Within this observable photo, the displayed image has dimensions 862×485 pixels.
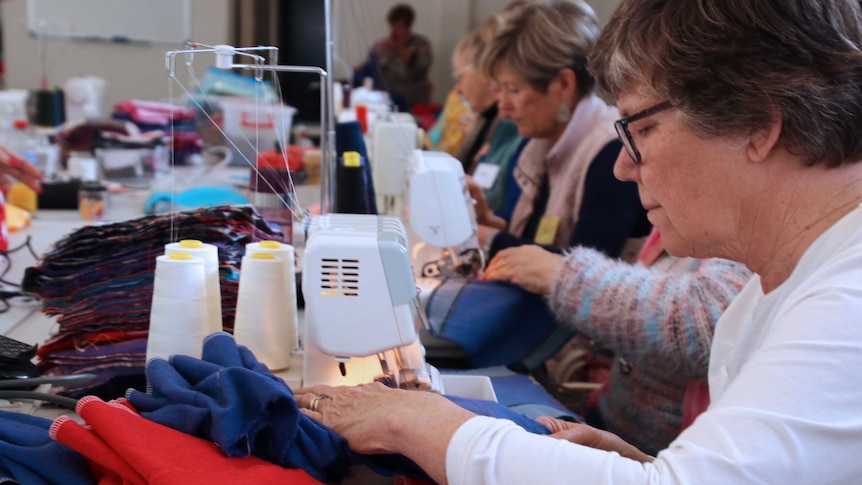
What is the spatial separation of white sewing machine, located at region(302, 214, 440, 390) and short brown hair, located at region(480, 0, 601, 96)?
1391mm

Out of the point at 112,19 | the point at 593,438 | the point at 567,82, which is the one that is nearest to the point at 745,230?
the point at 593,438

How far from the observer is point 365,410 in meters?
1.03

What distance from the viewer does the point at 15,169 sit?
7.18 feet

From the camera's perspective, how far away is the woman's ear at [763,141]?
987 mm

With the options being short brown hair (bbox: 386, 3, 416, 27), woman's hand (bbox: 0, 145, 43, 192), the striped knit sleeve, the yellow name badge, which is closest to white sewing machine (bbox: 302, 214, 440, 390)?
the striped knit sleeve

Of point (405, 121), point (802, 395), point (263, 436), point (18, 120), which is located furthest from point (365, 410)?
point (18, 120)

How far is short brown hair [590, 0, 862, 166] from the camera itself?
955 millimetres

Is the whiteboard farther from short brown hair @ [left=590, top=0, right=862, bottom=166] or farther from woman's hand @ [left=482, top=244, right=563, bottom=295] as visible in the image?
short brown hair @ [left=590, top=0, right=862, bottom=166]

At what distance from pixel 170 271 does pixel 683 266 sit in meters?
1.05

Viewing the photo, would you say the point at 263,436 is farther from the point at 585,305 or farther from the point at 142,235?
the point at 585,305

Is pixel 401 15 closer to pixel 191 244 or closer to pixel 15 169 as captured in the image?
pixel 15 169

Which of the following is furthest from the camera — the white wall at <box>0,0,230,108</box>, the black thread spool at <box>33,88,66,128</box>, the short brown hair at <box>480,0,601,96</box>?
the white wall at <box>0,0,230,108</box>

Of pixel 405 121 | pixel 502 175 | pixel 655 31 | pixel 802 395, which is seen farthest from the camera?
pixel 502 175

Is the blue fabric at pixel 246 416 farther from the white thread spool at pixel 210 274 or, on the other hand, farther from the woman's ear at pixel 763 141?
the woman's ear at pixel 763 141
